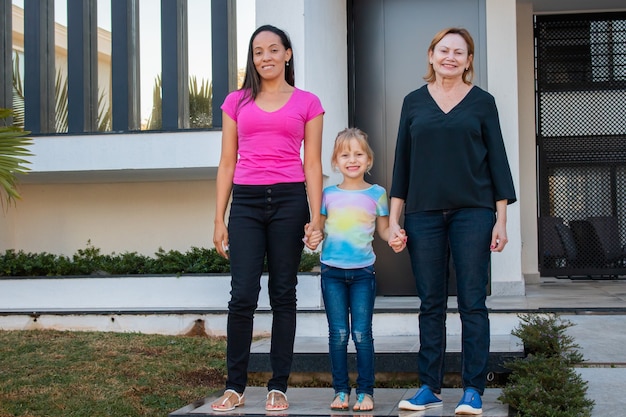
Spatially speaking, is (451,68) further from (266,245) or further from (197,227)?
(197,227)

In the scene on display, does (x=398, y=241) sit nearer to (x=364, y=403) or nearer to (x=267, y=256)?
(x=267, y=256)

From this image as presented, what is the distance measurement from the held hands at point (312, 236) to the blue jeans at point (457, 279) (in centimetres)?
42

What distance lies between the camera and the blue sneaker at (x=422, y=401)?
389cm

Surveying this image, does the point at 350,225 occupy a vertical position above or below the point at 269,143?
below

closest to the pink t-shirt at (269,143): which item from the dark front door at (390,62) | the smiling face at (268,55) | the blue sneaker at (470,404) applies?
the smiling face at (268,55)

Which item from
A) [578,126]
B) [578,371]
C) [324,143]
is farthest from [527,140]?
[578,371]

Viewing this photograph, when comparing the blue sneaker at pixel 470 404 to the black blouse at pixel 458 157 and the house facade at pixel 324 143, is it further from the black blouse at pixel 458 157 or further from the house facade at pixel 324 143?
the house facade at pixel 324 143

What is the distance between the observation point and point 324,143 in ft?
25.1

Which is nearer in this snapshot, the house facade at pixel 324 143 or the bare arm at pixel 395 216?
the bare arm at pixel 395 216

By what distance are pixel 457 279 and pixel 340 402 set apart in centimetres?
81

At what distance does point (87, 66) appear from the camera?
866cm

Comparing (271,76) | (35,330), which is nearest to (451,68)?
(271,76)

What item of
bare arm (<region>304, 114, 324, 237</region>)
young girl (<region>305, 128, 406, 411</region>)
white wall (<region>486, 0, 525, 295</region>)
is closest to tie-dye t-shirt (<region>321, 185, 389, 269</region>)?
young girl (<region>305, 128, 406, 411</region>)

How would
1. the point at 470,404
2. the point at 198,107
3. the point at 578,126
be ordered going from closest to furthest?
the point at 470,404 < the point at 198,107 < the point at 578,126
